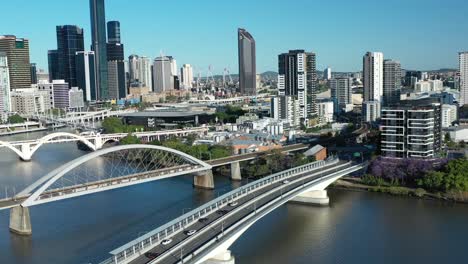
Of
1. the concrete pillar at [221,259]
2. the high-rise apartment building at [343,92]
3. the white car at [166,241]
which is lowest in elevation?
the concrete pillar at [221,259]

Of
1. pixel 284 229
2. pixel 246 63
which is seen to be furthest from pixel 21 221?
pixel 246 63

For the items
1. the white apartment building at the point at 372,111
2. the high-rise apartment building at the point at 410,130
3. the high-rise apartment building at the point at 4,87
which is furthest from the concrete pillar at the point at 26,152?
the high-rise apartment building at the point at 4,87

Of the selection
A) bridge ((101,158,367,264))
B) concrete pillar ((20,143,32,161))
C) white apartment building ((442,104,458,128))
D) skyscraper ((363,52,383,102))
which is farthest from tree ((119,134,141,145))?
skyscraper ((363,52,383,102))

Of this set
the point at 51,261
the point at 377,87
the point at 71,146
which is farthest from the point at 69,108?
the point at 51,261

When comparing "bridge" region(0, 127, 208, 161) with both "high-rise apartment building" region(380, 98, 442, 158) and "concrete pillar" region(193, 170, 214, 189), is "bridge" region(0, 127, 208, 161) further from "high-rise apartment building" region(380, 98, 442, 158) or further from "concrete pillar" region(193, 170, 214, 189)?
"high-rise apartment building" region(380, 98, 442, 158)

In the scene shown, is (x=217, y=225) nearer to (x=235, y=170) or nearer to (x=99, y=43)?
(x=235, y=170)

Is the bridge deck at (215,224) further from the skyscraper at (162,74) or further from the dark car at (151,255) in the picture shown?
the skyscraper at (162,74)
